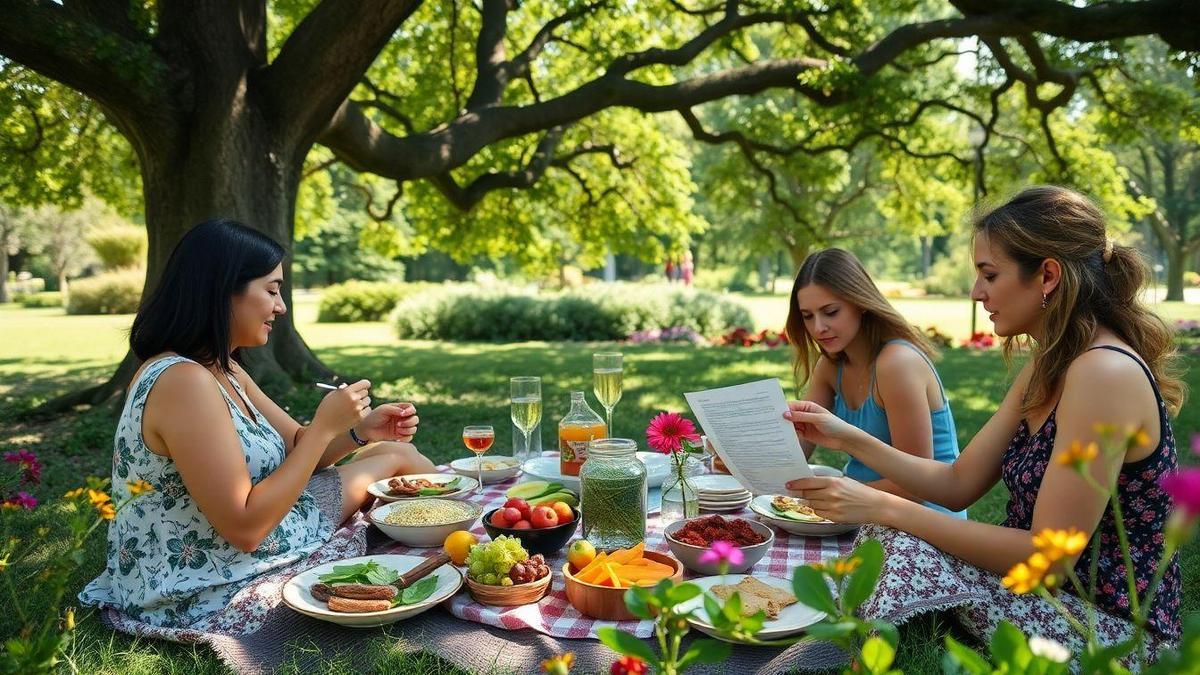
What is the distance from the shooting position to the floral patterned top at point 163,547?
2678 millimetres

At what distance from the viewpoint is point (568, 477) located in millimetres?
3396

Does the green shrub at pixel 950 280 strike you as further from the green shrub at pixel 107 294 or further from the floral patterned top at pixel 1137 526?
the floral patterned top at pixel 1137 526

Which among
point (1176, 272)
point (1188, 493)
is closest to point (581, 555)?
point (1188, 493)

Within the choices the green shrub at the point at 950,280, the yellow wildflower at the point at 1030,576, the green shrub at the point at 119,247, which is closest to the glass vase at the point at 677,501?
the yellow wildflower at the point at 1030,576

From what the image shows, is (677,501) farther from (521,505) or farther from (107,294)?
(107,294)

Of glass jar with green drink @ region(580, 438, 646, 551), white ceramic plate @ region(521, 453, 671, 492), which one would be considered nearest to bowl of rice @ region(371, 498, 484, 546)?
white ceramic plate @ region(521, 453, 671, 492)

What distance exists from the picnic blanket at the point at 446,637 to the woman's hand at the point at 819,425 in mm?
401

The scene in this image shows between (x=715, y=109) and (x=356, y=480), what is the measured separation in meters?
36.9

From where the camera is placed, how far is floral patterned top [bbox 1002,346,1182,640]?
2.25 metres

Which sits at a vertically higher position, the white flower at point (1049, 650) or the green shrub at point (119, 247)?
the green shrub at point (119, 247)

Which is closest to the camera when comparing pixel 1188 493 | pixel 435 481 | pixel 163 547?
pixel 1188 493

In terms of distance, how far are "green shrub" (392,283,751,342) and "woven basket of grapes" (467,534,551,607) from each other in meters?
14.3

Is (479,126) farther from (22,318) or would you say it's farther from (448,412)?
(22,318)

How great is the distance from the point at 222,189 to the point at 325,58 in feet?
4.60
